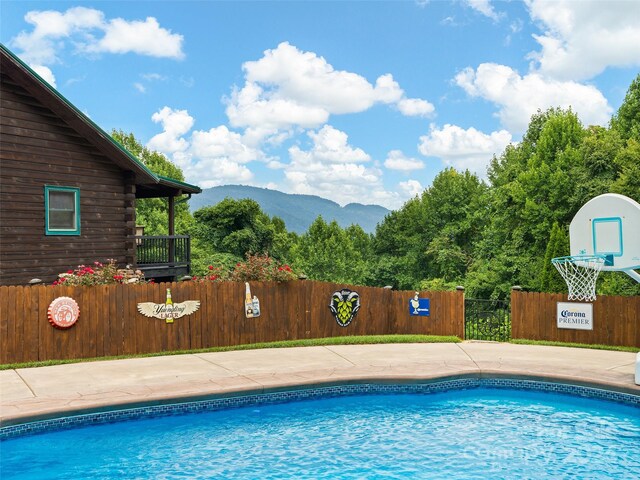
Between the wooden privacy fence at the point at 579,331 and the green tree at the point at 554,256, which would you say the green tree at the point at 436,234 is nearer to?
the green tree at the point at 554,256

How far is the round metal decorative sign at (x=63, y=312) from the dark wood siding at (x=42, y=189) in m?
3.15

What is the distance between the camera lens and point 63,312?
1384 cm

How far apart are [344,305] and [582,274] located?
21.5 ft

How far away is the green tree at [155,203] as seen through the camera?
52875mm

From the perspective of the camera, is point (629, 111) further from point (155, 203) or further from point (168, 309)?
point (155, 203)

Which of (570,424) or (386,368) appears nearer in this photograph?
(570,424)

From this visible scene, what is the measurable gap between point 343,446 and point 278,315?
6.89 meters

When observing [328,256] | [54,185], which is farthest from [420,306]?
[328,256]

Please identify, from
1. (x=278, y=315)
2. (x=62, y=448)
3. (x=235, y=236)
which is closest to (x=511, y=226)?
(x=235, y=236)

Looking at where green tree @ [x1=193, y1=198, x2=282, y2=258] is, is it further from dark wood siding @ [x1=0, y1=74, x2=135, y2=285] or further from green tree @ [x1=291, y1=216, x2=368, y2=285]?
green tree @ [x1=291, y1=216, x2=368, y2=285]

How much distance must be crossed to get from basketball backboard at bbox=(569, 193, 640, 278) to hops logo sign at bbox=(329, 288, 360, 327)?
6.11m

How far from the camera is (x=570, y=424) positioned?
11203mm

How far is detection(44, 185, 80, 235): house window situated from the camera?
16.9 m

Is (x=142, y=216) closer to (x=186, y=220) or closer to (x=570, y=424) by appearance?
(x=186, y=220)
